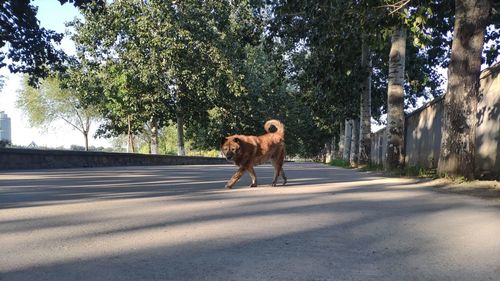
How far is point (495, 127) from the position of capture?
10203 mm

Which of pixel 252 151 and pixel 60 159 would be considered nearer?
pixel 252 151

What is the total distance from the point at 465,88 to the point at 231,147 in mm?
4894

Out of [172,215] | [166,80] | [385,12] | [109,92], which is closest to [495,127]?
[385,12]

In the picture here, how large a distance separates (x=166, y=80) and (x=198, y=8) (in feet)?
17.3

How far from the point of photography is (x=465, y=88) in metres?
9.67

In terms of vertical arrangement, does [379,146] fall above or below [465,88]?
below

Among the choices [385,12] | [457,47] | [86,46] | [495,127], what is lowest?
[495,127]

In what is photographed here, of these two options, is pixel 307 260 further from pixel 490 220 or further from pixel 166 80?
pixel 166 80

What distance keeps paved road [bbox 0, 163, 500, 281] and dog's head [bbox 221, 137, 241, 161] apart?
1.43 meters

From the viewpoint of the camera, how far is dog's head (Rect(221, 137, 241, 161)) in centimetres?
878

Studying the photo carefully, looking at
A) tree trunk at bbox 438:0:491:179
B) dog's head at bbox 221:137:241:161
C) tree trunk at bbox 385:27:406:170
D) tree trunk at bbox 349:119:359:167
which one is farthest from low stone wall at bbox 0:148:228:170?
tree trunk at bbox 438:0:491:179

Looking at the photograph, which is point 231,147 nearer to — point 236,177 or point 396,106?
point 236,177

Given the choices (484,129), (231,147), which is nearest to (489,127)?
(484,129)

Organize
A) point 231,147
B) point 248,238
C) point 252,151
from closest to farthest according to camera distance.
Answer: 1. point 248,238
2. point 231,147
3. point 252,151
